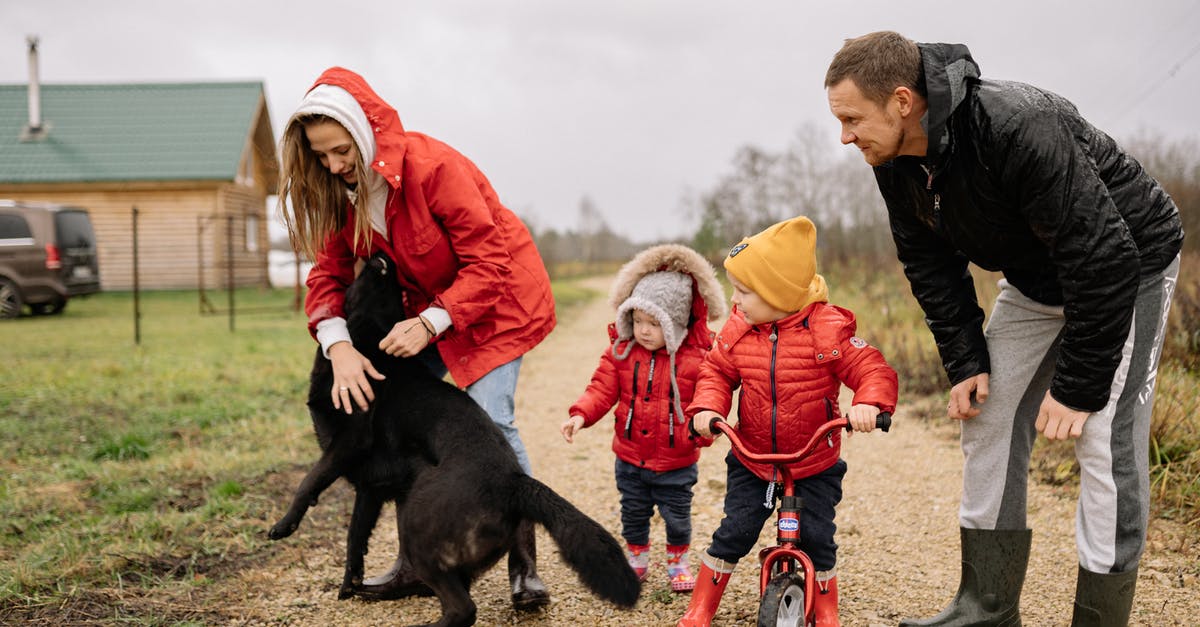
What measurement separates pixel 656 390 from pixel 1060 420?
164 centimetres

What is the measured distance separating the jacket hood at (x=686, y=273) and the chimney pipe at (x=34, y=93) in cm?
2804

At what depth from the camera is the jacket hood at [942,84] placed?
2.58m

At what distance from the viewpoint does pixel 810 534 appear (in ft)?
10.3

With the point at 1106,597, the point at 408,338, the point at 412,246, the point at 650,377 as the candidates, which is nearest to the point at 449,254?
the point at 412,246

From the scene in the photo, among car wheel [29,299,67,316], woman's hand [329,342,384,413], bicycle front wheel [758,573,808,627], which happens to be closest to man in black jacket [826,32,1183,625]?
bicycle front wheel [758,573,808,627]

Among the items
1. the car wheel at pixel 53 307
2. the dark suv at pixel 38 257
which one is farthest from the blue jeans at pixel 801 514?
the car wheel at pixel 53 307

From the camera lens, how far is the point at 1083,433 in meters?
2.78

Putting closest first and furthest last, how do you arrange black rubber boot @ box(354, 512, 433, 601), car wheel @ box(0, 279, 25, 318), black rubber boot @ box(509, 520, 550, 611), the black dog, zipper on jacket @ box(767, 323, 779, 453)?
the black dog → zipper on jacket @ box(767, 323, 779, 453) → black rubber boot @ box(509, 520, 550, 611) → black rubber boot @ box(354, 512, 433, 601) → car wheel @ box(0, 279, 25, 318)

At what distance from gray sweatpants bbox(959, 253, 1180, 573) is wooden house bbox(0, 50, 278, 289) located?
24831mm

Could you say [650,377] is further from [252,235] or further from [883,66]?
[252,235]

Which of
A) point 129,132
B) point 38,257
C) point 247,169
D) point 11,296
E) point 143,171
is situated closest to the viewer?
point 11,296

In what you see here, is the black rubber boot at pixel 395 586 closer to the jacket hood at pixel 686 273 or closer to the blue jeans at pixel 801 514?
the blue jeans at pixel 801 514

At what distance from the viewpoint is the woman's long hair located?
3.29 meters

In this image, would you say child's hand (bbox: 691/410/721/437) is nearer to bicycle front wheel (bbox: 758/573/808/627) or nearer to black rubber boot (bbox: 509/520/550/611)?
bicycle front wheel (bbox: 758/573/808/627)
